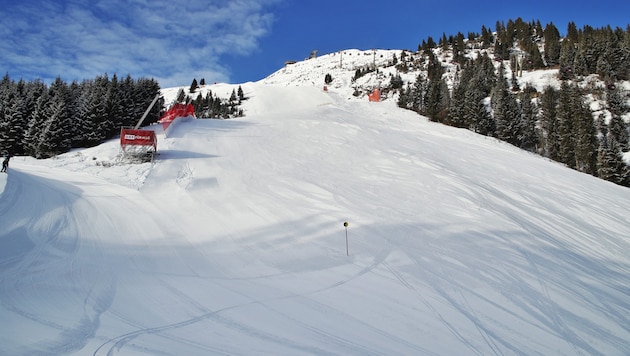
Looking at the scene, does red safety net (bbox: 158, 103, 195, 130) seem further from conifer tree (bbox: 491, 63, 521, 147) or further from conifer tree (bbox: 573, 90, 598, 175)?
conifer tree (bbox: 573, 90, 598, 175)

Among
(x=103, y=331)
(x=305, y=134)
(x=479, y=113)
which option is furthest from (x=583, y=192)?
(x=479, y=113)

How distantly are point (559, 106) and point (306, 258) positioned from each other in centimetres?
4492

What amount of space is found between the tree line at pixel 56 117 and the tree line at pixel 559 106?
117ft

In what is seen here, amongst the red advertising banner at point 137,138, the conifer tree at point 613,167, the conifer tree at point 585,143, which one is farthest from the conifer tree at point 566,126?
the red advertising banner at point 137,138

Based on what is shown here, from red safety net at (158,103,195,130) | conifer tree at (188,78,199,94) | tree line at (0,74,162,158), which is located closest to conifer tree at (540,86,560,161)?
red safety net at (158,103,195,130)

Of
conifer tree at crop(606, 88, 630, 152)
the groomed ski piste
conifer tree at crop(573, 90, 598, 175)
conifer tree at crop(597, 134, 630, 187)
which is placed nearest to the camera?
the groomed ski piste

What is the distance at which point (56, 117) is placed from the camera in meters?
22.0

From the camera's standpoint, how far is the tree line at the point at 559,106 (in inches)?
1260

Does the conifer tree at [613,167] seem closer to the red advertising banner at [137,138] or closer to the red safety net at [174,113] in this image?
the red advertising banner at [137,138]

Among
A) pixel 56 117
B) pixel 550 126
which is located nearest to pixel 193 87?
pixel 56 117

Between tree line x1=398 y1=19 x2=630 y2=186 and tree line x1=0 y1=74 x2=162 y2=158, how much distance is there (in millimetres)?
35667

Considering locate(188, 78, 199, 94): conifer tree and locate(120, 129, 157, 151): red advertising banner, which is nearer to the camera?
locate(120, 129, 157, 151): red advertising banner

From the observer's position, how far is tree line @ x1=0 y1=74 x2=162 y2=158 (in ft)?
72.5

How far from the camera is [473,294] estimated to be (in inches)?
247
